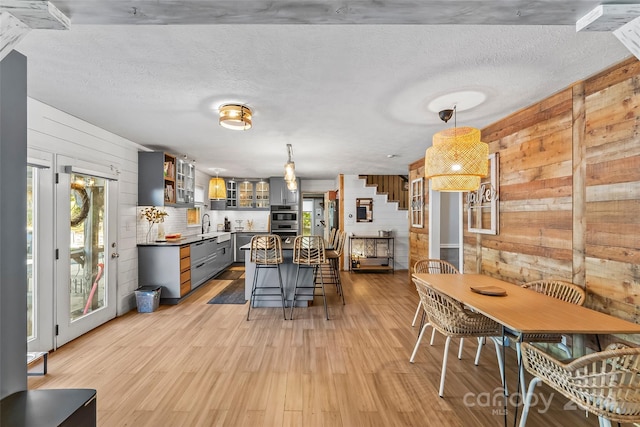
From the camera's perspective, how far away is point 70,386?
2.40m

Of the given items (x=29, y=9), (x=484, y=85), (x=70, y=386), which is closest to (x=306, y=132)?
(x=484, y=85)

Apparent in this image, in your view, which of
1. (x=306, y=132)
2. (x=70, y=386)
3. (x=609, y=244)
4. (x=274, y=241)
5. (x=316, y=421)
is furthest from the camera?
(x=274, y=241)

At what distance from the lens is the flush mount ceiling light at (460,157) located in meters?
2.39

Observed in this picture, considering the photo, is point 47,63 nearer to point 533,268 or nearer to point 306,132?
point 306,132

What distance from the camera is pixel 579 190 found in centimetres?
240

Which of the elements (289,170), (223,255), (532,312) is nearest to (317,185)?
(223,255)

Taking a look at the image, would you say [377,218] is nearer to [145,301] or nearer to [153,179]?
[153,179]

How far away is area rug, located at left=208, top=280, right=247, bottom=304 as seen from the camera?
15.7ft

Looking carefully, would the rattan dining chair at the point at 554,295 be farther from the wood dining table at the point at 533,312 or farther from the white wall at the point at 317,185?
the white wall at the point at 317,185

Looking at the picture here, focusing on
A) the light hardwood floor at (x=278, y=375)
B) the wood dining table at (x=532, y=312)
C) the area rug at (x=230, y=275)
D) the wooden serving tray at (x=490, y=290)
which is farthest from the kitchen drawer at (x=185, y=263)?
the wooden serving tray at (x=490, y=290)

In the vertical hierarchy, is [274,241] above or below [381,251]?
above

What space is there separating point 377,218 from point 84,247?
610 cm

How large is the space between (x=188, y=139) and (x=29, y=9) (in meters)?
3.13

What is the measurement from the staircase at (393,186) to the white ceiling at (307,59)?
429cm
